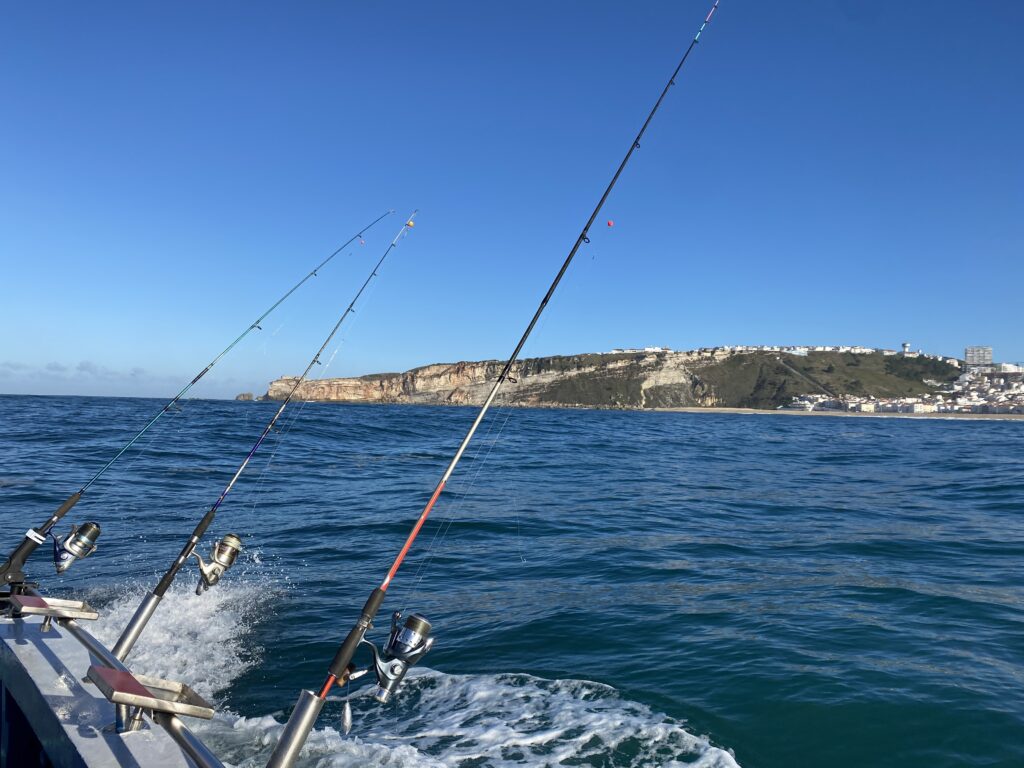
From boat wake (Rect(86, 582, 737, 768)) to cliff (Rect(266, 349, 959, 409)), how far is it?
13099 centimetres

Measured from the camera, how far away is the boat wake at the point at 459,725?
4.53m

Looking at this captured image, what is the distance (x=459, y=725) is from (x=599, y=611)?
9.36 ft

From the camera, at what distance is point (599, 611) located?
24.7 ft

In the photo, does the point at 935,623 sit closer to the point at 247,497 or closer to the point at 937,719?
the point at 937,719

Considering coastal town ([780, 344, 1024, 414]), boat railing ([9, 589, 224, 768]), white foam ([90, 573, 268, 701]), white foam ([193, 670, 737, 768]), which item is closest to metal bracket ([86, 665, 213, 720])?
boat railing ([9, 589, 224, 768])

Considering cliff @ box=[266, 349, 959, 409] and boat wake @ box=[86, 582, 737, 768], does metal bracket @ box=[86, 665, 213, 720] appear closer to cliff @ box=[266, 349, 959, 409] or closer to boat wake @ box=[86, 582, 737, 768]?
boat wake @ box=[86, 582, 737, 768]

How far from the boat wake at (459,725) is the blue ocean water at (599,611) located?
0.07 ft

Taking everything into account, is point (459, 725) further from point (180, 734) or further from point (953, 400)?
point (953, 400)

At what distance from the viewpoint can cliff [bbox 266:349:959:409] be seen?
470 ft

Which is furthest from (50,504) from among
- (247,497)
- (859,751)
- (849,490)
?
(849,490)

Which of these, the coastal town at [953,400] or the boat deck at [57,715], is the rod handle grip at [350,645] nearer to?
the boat deck at [57,715]

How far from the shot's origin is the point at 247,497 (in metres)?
14.5

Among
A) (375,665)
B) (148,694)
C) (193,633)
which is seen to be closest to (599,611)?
(193,633)

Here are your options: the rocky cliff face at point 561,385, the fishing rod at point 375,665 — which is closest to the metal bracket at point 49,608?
the fishing rod at point 375,665
